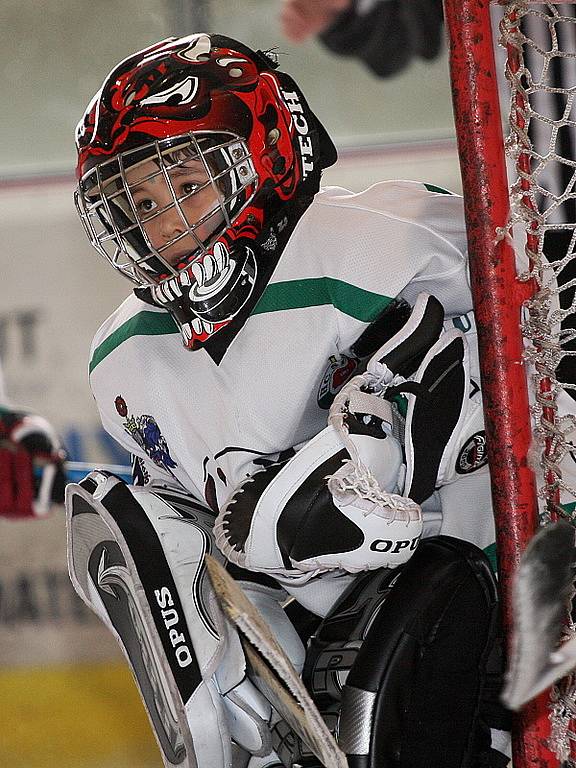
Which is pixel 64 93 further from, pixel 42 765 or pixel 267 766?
pixel 267 766

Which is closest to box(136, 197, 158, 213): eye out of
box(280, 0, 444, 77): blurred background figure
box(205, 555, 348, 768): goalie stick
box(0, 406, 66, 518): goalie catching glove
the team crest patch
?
the team crest patch

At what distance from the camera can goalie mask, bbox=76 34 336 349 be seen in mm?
1065

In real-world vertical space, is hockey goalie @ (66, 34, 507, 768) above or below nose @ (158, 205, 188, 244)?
below

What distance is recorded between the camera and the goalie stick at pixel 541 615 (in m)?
0.74

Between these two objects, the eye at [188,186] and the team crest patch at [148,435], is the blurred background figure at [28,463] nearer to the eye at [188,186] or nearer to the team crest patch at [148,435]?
the team crest patch at [148,435]

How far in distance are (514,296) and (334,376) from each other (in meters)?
0.28

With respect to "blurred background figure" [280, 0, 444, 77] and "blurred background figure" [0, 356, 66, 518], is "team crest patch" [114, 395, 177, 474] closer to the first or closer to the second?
"blurred background figure" [0, 356, 66, 518]

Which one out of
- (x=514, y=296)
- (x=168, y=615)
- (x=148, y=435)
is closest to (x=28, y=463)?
(x=148, y=435)

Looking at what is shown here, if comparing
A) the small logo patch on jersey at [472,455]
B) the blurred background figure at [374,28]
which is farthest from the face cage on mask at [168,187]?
the blurred background figure at [374,28]

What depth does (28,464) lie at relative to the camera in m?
2.48

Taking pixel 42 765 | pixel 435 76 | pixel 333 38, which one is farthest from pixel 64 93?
pixel 42 765

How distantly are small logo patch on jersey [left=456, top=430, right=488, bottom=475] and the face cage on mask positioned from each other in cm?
34

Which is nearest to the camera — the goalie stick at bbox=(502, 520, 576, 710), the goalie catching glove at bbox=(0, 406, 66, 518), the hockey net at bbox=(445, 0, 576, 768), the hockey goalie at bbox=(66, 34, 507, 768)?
the goalie stick at bbox=(502, 520, 576, 710)

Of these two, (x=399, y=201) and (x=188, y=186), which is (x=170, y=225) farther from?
(x=399, y=201)
